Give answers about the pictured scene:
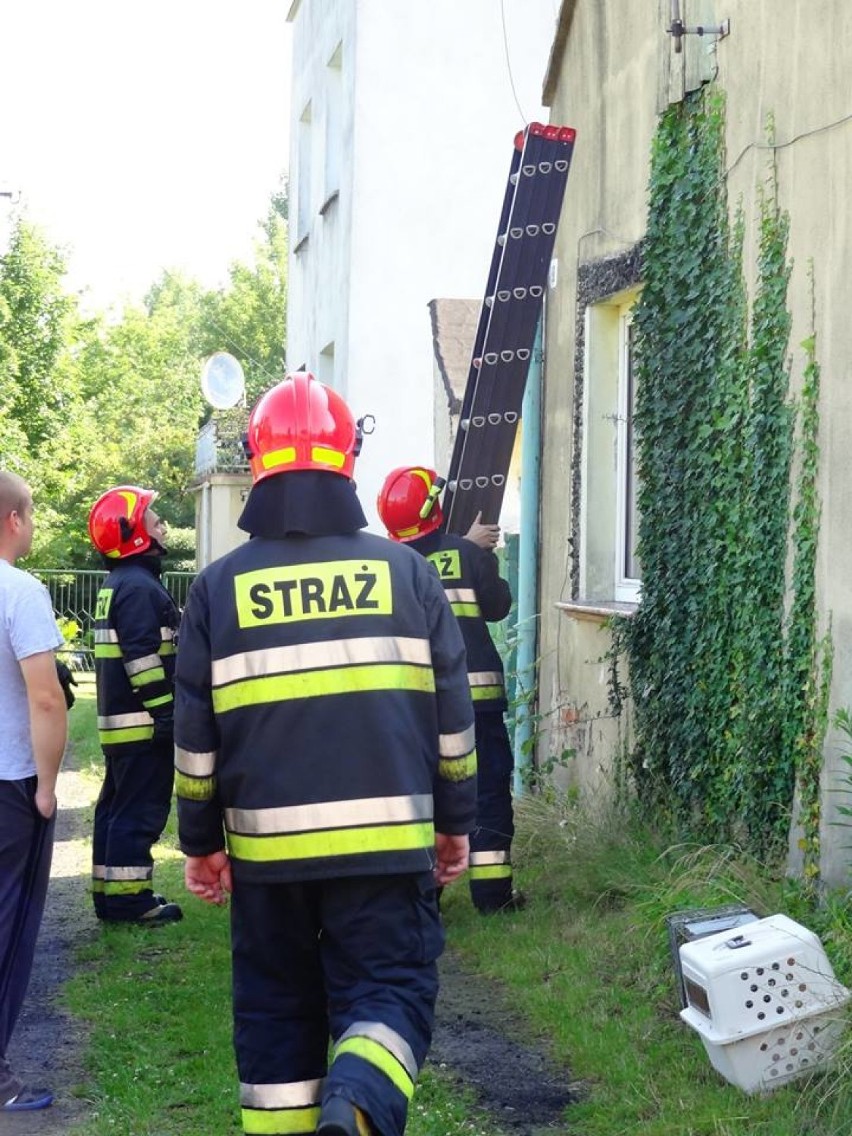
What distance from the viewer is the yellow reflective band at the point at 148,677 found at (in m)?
7.82

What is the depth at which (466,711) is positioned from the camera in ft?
13.8

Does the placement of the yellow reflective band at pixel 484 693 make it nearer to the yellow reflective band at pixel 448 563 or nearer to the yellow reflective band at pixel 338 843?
the yellow reflective band at pixel 448 563

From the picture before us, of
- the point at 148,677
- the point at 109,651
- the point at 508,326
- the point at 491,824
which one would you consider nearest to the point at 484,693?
the point at 491,824

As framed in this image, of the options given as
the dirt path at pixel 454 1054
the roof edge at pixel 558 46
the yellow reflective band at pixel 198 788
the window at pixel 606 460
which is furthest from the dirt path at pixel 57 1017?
the roof edge at pixel 558 46

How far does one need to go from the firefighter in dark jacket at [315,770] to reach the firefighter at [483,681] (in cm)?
324

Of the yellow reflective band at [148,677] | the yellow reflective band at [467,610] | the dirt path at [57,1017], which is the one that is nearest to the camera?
the dirt path at [57,1017]

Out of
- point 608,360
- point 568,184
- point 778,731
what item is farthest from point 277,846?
point 568,184

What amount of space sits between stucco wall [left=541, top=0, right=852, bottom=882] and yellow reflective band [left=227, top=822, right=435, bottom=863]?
7.77 feet

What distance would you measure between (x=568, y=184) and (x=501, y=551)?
290 cm

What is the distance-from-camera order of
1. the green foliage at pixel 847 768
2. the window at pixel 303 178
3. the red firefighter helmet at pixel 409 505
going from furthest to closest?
the window at pixel 303 178 → the red firefighter helmet at pixel 409 505 → the green foliage at pixel 847 768

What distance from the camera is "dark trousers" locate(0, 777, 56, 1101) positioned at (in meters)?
5.17

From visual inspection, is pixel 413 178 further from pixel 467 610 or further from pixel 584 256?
pixel 467 610

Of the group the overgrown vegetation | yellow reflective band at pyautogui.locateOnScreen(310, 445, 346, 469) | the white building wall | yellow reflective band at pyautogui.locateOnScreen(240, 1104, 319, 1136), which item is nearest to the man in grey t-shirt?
yellow reflective band at pyautogui.locateOnScreen(310, 445, 346, 469)

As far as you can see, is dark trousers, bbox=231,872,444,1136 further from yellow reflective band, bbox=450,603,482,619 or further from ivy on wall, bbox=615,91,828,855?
yellow reflective band, bbox=450,603,482,619
